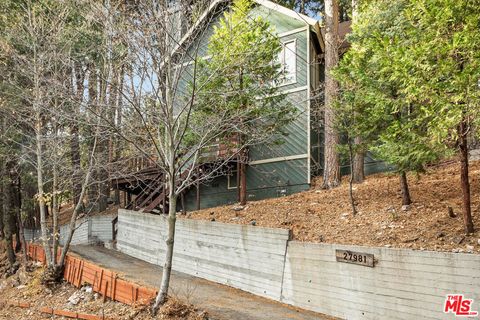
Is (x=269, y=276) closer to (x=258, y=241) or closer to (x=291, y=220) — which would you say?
(x=258, y=241)

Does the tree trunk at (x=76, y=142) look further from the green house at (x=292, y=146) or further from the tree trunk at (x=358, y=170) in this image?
the tree trunk at (x=358, y=170)

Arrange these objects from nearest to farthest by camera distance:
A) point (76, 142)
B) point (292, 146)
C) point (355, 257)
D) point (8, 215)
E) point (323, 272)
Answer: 1. point (355, 257)
2. point (323, 272)
3. point (76, 142)
4. point (8, 215)
5. point (292, 146)

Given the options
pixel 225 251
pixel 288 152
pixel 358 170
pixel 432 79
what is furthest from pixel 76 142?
pixel 432 79

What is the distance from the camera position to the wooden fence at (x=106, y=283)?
7568 millimetres

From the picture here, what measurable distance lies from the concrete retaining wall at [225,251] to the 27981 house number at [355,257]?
1502 mm

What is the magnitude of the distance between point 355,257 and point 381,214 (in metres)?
2.19

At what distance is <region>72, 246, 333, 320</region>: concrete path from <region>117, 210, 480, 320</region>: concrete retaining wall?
0.30 m

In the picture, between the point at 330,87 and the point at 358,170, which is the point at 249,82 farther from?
the point at 358,170

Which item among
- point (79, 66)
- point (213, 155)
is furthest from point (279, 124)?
point (79, 66)

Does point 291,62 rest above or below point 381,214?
above

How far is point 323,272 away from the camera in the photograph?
761 centimetres

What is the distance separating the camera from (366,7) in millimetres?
10031

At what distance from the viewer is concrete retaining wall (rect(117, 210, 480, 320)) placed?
5.94 metres

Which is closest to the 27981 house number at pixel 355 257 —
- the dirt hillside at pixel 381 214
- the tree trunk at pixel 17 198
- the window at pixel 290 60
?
the dirt hillside at pixel 381 214
